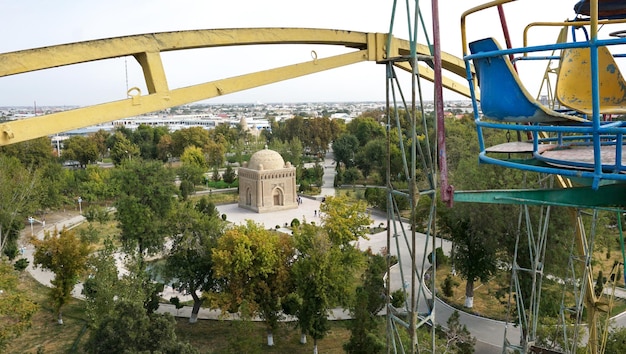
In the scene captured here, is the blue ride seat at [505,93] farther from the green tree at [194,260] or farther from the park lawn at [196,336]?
the green tree at [194,260]

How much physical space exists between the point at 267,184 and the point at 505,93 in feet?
97.9

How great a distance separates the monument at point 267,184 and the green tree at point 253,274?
1734cm

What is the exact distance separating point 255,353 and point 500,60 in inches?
431

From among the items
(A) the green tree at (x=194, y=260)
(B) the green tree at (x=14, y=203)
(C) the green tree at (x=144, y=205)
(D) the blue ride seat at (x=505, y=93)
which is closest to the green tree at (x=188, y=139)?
(B) the green tree at (x=14, y=203)

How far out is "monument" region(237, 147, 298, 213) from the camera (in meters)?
33.2

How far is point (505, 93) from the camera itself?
3.99m

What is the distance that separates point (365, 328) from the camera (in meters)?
12.9

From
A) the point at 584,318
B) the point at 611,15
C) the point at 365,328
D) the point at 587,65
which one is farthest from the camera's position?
the point at 584,318

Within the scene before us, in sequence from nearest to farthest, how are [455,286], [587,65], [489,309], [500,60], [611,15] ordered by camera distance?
[500,60] < [587,65] < [611,15] < [489,309] < [455,286]

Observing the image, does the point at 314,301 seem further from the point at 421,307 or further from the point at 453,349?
the point at 421,307

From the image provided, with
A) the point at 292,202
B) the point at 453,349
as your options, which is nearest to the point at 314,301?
the point at 453,349

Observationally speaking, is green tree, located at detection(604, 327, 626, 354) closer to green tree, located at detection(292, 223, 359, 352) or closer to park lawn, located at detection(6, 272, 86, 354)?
green tree, located at detection(292, 223, 359, 352)

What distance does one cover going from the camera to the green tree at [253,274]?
598 inches

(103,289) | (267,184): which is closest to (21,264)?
(103,289)
